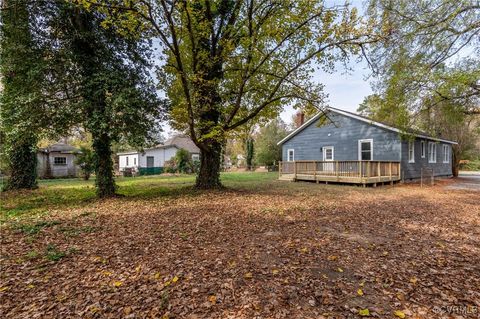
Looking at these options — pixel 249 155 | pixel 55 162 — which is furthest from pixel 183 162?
pixel 55 162

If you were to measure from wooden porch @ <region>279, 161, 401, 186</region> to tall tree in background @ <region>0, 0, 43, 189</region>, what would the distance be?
1337 cm

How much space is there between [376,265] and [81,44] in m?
10.2

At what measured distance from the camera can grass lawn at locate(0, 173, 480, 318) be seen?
2506 millimetres

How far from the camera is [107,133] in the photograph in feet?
25.4

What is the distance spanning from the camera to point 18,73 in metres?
7.52

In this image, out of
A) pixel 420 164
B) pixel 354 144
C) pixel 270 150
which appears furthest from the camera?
pixel 270 150

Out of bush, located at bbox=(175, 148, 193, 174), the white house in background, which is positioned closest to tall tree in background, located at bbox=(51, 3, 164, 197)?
bush, located at bbox=(175, 148, 193, 174)

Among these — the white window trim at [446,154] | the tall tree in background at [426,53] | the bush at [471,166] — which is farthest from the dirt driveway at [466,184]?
the bush at [471,166]

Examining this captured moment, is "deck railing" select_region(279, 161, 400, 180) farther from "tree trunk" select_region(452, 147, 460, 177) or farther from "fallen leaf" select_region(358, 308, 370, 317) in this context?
"fallen leaf" select_region(358, 308, 370, 317)

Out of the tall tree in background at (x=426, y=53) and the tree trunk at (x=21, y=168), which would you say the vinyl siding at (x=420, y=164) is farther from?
the tree trunk at (x=21, y=168)

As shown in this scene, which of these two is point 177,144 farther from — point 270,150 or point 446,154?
point 446,154

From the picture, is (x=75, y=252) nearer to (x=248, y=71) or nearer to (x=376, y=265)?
(x=376, y=265)

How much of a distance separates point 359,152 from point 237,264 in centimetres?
1503

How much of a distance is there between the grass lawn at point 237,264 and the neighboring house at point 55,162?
17060mm
